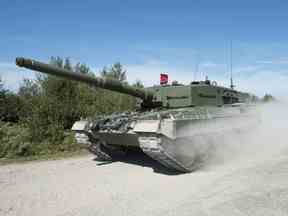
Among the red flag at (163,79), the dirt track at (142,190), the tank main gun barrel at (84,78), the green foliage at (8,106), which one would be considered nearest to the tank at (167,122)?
the tank main gun barrel at (84,78)

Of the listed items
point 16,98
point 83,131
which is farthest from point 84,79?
point 16,98

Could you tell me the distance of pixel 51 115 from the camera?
13523 mm

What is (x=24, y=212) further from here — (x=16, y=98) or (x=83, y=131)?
A: (x=16, y=98)

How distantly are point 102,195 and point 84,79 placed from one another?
9.81ft

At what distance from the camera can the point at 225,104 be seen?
10.7 metres

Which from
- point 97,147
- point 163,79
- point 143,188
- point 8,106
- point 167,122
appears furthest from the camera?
point 8,106

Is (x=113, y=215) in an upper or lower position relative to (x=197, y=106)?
lower

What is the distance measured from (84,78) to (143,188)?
A: 3032 millimetres

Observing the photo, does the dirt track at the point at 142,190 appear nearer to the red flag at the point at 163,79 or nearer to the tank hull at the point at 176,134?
the tank hull at the point at 176,134

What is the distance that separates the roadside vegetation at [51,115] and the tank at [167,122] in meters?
1.40

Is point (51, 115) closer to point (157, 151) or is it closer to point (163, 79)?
point (163, 79)

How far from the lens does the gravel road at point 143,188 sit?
4867 mm

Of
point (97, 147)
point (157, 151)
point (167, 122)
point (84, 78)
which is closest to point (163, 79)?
point (97, 147)

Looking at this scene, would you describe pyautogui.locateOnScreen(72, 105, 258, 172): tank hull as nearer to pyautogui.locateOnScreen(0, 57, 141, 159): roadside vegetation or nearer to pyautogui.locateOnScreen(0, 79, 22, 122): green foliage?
pyautogui.locateOnScreen(0, 57, 141, 159): roadside vegetation
